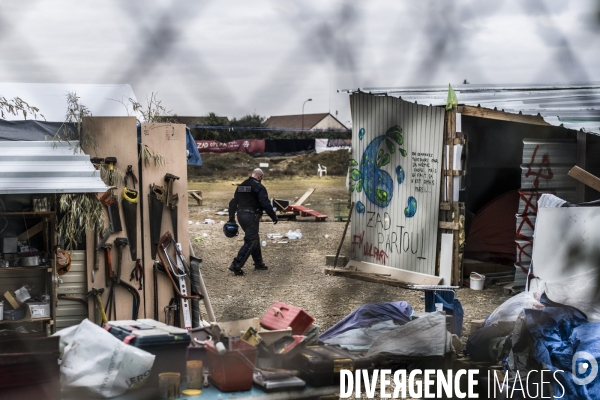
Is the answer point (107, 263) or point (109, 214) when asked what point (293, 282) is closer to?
point (107, 263)

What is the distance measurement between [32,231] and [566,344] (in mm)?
3726

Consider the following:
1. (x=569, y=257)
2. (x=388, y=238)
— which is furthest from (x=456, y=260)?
(x=569, y=257)

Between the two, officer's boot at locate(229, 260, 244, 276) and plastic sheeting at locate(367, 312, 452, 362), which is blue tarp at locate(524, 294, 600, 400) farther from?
officer's boot at locate(229, 260, 244, 276)

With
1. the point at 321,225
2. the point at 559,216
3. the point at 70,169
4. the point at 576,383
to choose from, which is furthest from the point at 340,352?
the point at 321,225

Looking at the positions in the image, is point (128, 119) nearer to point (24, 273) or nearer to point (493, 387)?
point (24, 273)

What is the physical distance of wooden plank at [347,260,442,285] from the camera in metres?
8.22

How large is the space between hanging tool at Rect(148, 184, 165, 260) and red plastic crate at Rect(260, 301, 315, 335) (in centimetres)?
192

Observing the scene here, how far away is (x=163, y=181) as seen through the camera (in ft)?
17.5

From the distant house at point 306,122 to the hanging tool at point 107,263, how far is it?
166 inches

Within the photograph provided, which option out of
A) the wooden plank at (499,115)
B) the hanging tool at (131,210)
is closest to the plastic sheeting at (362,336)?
the hanging tool at (131,210)

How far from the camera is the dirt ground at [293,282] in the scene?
20.8 ft

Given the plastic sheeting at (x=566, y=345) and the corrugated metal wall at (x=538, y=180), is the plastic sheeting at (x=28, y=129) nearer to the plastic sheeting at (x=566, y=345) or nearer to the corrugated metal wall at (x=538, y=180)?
the plastic sheeting at (x=566, y=345)

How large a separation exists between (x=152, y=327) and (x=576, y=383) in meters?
2.40

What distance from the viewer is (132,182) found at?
5.23 meters
